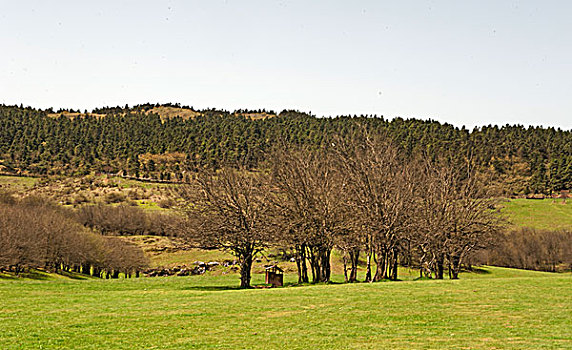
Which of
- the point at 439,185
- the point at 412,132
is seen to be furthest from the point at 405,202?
the point at 412,132

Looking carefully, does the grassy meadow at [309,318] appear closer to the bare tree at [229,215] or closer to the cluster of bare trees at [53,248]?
the bare tree at [229,215]

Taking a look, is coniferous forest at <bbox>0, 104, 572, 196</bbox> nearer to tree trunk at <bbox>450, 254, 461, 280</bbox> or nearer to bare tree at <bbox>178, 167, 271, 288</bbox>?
tree trunk at <bbox>450, 254, 461, 280</bbox>

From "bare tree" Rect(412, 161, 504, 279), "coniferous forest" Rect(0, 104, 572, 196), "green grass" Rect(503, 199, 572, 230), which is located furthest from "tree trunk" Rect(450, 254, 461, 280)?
"coniferous forest" Rect(0, 104, 572, 196)

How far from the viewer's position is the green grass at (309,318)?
16.4 m

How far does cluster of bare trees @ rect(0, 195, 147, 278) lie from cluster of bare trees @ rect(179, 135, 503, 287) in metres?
28.9

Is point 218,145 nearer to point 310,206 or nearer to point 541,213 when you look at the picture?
point 541,213

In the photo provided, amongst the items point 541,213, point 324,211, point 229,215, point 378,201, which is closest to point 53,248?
point 229,215

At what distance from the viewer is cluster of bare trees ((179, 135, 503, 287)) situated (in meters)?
38.2

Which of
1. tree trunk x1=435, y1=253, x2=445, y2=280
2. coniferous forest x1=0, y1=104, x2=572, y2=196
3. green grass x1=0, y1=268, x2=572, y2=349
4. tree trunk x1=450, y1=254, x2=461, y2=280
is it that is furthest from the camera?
coniferous forest x1=0, y1=104, x2=572, y2=196

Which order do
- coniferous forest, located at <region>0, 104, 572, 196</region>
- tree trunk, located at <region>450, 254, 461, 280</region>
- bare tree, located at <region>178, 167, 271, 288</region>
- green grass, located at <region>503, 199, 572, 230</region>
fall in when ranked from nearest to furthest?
bare tree, located at <region>178, 167, 271, 288</region>, tree trunk, located at <region>450, 254, 461, 280</region>, green grass, located at <region>503, 199, 572, 230</region>, coniferous forest, located at <region>0, 104, 572, 196</region>

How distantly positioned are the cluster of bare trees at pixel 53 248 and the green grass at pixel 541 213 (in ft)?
237

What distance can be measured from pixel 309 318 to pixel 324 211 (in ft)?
57.5

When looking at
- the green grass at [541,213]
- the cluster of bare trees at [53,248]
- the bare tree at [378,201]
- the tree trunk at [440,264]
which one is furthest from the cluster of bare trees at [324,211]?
the green grass at [541,213]

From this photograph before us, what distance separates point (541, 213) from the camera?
119 m
